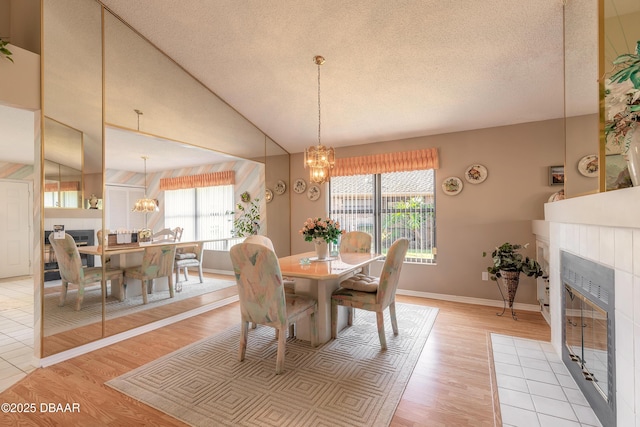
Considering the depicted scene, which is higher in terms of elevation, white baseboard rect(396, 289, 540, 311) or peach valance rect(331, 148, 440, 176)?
peach valance rect(331, 148, 440, 176)

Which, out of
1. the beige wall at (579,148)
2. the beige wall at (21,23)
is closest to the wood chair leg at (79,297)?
the beige wall at (21,23)

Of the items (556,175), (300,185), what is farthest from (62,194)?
(556,175)

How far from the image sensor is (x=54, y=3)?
230 centimetres

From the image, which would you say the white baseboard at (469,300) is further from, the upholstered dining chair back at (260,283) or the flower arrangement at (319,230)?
the upholstered dining chair back at (260,283)

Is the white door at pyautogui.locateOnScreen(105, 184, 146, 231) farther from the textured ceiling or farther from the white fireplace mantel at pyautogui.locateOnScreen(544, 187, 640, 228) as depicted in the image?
the white fireplace mantel at pyautogui.locateOnScreen(544, 187, 640, 228)

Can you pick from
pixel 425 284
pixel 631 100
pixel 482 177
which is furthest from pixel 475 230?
pixel 631 100

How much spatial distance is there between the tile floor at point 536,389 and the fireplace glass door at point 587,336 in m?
0.17

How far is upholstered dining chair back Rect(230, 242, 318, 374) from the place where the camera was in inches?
80.1

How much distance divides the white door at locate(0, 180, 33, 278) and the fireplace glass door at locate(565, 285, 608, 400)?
8.36 m

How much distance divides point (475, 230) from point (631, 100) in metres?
2.82

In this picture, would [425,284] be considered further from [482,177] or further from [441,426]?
[441,426]

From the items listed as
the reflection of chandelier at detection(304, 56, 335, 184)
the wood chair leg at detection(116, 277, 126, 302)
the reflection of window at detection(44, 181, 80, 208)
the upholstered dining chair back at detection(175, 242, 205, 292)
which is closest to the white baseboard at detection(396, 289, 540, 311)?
the reflection of chandelier at detection(304, 56, 335, 184)

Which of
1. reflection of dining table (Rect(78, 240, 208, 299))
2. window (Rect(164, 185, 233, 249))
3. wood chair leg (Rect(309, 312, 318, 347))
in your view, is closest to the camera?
wood chair leg (Rect(309, 312, 318, 347))

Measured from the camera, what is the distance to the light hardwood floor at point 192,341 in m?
1.67
